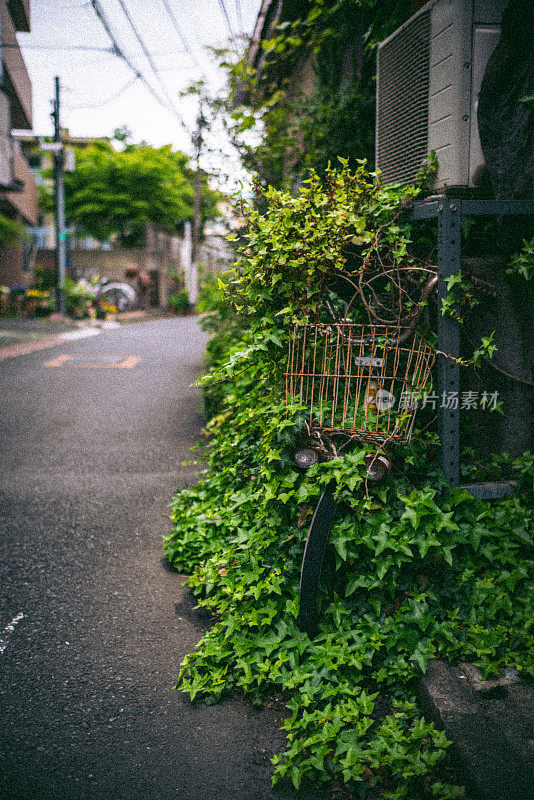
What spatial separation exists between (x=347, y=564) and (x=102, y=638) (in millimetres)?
1299

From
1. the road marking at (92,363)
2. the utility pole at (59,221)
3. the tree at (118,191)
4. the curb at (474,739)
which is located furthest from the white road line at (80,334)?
the tree at (118,191)

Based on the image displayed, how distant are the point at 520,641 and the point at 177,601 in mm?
1783

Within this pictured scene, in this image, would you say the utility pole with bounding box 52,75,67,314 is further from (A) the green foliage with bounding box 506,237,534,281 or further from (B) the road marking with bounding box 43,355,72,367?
(A) the green foliage with bounding box 506,237,534,281

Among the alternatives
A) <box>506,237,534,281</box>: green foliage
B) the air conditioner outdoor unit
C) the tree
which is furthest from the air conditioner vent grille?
the tree

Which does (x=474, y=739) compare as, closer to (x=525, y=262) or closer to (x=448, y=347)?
(x=448, y=347)

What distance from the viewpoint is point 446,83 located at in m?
2.95

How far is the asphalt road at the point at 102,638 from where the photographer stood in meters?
2.18

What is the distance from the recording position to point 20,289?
64.4 ft

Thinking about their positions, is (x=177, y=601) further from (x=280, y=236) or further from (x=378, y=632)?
(x=280, y=236)

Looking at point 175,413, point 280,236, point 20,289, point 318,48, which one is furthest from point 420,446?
point 20,289

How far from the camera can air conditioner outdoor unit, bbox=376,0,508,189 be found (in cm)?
288

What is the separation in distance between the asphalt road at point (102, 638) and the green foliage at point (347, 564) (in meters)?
0.19

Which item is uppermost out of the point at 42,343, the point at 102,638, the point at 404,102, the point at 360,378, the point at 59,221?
the point at 59,221

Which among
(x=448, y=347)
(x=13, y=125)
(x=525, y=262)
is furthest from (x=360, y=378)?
(x=13, y=125)
